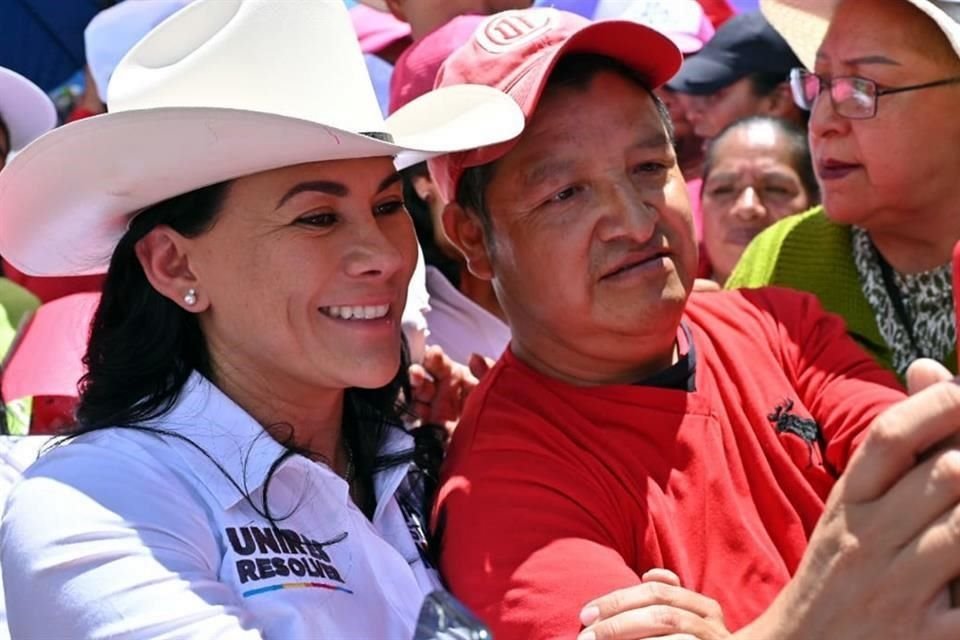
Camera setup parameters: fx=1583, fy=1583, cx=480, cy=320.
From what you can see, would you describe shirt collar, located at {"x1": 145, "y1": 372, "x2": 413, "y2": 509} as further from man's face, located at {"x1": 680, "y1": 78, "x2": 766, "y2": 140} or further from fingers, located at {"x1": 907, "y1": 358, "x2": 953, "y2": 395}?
man's face, located at {"x1": 680, "y1": 78, "x2": 766, "y2": 140}

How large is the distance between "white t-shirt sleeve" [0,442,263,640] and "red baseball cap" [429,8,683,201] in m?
0.86

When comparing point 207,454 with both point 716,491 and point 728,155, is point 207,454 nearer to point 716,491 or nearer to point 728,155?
point 716,491

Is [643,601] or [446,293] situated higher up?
[643,601]

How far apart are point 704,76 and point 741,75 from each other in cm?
13

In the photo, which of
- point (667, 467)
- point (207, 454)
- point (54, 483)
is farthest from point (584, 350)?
point (54, 483)

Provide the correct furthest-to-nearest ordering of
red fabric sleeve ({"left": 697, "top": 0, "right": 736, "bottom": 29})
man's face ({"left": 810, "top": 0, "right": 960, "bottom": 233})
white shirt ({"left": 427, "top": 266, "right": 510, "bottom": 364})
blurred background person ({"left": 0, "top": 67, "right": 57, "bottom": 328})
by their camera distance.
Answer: red fabric sleeve ({"left": 697, "top": 0, "right": 736, "bottom": 29}), blurred background person ({"left": 0, "top": 67, "right": 57, "bottom": 328}), white shirt ({"left": 427, "top": 266, "right": 510, "bottom": 364}), man's face ({"left": 810, "top": 0, "right": 960, "bottom": 233})

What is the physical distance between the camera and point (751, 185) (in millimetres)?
4898

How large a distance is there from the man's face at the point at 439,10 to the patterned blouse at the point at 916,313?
1368mm

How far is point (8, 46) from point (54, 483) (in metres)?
3.36

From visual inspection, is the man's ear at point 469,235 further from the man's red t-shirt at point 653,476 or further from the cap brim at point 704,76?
the cap brim at point 704,76

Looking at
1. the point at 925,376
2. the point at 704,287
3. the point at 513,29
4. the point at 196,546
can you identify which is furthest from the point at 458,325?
the point at 925,376

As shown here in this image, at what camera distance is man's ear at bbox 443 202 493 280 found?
2.90 meters

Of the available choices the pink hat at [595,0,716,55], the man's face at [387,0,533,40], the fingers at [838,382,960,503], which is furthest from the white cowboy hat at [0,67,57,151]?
the fingers at [838,382,960,503]

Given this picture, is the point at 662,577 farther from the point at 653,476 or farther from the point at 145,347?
the point at 145,347
